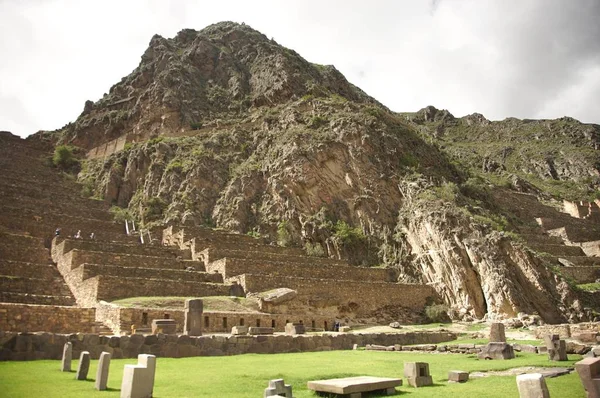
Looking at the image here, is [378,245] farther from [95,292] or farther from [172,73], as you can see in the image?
[172,73]

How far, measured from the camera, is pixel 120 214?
46.0 meters

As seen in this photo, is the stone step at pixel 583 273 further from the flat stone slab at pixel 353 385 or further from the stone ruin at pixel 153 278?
the flat stone slab at pixel 353 385

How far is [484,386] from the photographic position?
1041cm

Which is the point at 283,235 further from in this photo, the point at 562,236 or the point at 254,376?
the point at 254,376

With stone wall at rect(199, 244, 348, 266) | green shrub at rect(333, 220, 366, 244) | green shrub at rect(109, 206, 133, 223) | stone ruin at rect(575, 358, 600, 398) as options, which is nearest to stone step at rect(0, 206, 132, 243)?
green shrub at rect(109, 206, 133, 223)

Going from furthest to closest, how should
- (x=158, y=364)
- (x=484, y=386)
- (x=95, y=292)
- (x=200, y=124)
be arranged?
(x=200, y=124)
(x=95, y=292)
(x=158, y=364)
(x=484, y=386)

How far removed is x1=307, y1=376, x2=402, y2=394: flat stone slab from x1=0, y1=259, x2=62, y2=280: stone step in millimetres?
21104

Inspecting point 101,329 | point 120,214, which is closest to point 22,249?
point 101,329

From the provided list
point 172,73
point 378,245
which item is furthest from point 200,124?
point 378,245

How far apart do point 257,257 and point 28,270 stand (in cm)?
1402

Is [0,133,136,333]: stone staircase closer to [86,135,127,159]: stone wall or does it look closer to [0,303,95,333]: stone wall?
[0,303,95,333]: stone wall

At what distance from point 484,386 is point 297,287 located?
2147 centimetres

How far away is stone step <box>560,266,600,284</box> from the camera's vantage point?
3780cm

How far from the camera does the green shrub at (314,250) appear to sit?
40359 mm
